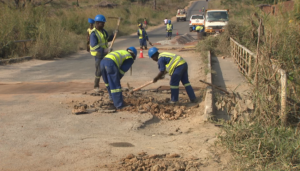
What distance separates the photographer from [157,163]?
4.26 metres

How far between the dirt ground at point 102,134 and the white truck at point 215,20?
15.1 meters

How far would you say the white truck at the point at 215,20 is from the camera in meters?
22.5

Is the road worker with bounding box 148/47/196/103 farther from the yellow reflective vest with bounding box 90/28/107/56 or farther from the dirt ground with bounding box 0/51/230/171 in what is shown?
the yellow reflective vest with bounding box 90/28/107/56

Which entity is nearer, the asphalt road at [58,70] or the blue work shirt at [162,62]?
the blue work shirt at [162,62]

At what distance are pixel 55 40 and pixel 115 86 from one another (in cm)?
999

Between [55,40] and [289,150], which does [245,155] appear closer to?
[289,150]

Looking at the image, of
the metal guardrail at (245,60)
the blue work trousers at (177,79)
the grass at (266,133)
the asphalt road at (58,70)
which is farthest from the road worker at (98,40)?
the grass at (266,133)

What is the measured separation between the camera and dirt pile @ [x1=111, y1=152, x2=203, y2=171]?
4125mm

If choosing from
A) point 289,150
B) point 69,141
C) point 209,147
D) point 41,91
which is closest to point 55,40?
point 41,91

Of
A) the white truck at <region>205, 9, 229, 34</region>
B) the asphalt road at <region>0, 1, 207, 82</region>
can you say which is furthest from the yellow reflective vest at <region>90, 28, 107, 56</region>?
the white truck at <region>205, 9, 229, 34</region>

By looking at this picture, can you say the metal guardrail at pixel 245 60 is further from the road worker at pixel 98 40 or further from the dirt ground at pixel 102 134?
the road worker at pixel 98 40

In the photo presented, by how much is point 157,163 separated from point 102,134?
4.88ft

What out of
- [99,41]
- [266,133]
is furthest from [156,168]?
[99,41]

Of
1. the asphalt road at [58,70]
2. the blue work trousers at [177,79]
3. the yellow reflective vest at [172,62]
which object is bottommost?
the asphalt road at [58,70]
